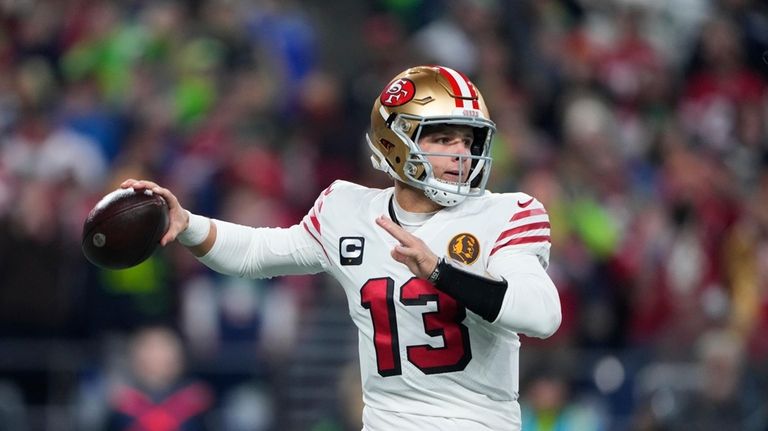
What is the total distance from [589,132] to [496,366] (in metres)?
7.01

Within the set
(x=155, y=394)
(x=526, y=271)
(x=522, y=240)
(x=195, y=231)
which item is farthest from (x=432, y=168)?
(x=155, y=394)

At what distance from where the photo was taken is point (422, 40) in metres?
12.4

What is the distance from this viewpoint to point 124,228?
4.94m

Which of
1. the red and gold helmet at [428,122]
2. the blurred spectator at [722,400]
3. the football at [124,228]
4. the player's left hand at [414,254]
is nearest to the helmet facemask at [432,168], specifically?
the red and gold helmet at [428,122]

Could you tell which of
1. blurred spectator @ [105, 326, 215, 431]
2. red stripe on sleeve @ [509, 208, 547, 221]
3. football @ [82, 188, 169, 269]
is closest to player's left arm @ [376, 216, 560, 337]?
red stripe on sleeve @ [509, 208, 547, 221]

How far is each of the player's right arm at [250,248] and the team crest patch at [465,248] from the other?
22.2 inches

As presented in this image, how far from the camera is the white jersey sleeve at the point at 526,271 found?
14.6 ft

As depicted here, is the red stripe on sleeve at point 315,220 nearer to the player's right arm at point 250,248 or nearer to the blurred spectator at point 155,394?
the player's right arm at point 250,248

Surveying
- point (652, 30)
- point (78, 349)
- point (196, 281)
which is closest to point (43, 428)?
point (78, 349)

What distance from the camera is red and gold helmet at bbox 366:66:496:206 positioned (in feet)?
15.9

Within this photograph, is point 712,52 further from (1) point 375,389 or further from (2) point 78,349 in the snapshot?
Answer: (1) point 375,389

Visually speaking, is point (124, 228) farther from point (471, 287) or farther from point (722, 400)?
point (722, 400)

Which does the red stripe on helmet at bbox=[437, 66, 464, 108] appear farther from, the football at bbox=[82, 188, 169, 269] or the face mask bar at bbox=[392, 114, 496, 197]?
the football at bbox=[82, 188, 169, 269]

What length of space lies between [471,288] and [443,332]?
15.1 inches
